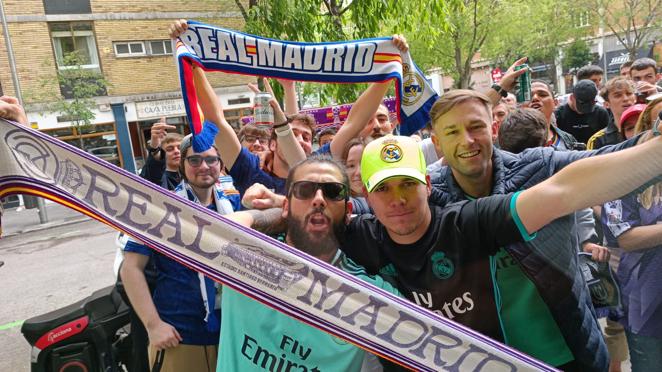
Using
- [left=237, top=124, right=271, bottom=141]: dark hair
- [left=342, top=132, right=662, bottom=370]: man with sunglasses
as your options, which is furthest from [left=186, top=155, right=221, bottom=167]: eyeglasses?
[left=237, top=124, right=271, bottom=141]: dark hair

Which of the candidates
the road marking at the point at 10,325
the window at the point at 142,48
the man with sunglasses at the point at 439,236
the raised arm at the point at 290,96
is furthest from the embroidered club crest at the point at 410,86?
the window at the point at 142,48

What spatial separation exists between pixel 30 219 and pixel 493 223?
16280 millimetres

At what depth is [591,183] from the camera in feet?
4.83

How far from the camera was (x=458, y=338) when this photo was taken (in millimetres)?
1585

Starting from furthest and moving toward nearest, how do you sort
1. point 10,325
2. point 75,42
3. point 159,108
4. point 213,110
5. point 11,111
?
point 159,108
point 75,42
point 10,325
point 213,110
point 11,111

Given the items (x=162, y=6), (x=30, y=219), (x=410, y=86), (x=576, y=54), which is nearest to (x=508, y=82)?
(x=410, y=86)

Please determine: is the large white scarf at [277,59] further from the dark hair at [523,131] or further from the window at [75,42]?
the window at [75,42]

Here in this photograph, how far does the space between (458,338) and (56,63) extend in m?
20.7

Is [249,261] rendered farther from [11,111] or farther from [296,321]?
[11,111]

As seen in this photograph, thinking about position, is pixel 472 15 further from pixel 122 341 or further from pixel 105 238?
pixel 122 341

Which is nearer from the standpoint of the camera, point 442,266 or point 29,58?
point 442,266

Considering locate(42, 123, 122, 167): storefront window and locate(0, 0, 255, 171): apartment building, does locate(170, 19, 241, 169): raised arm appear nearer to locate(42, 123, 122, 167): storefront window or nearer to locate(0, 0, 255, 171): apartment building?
locate(0, 0, 255, 171): apartment building

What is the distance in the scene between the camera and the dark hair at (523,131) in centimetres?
285

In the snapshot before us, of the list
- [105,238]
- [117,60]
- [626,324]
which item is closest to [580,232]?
[626,324]
